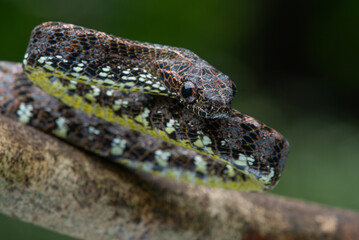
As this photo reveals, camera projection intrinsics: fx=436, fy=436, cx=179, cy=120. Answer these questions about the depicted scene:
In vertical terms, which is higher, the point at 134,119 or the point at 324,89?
the point at 134,119

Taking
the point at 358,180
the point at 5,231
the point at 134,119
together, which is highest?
the point at 134,119

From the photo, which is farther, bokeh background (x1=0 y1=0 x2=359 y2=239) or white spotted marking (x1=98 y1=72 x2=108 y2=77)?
bokeh background (x1=0 y1=0 x2=359 y2=239)

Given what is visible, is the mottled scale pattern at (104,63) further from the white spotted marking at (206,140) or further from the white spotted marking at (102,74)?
the white spotted marking at (206,140)

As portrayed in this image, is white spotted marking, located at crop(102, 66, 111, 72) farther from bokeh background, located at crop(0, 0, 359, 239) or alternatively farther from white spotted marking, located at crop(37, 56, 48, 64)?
bokeh background, located at crop(0, 0, 359, 239)

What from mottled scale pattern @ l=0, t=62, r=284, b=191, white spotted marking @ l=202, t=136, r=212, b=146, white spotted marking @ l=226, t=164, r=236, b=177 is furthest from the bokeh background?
white spotted marking @ l=202, t=136, r=212, b=146

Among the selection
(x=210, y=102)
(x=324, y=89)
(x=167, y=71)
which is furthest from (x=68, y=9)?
(x=324, y=89)

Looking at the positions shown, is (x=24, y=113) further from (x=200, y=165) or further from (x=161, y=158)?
(x=200, y=165)

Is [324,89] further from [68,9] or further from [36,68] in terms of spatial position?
[36,68]

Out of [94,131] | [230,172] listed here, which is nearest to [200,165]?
[230,172]
